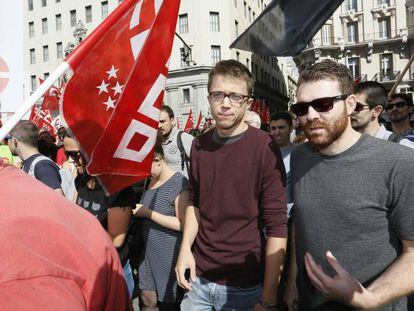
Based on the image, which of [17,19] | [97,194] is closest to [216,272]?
[97,194]

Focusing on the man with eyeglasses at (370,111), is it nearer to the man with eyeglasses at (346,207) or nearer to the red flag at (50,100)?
the man with eyeglasses at (346,207)

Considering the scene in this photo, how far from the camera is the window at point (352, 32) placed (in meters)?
46.1

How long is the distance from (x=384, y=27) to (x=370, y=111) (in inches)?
1845

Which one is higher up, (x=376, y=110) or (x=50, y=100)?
(x=50, y=100)

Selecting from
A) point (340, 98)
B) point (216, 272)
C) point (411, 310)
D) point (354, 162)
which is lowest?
point (411, 310)

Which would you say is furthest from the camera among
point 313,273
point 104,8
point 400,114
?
point 104,8

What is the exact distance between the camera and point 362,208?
1720 mm

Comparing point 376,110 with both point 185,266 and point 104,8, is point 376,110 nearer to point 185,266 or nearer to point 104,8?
point 185,266

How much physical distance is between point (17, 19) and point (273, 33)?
2578 millimetres

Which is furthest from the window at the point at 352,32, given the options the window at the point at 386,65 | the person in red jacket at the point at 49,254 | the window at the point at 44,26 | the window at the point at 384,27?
the person in red jacket at the point at 49,254

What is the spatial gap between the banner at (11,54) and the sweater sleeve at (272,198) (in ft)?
5.61

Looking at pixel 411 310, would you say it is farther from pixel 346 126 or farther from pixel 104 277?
pixel 104 277

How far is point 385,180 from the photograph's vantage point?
5.54 ft

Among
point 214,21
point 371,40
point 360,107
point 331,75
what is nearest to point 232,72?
point 331,75
